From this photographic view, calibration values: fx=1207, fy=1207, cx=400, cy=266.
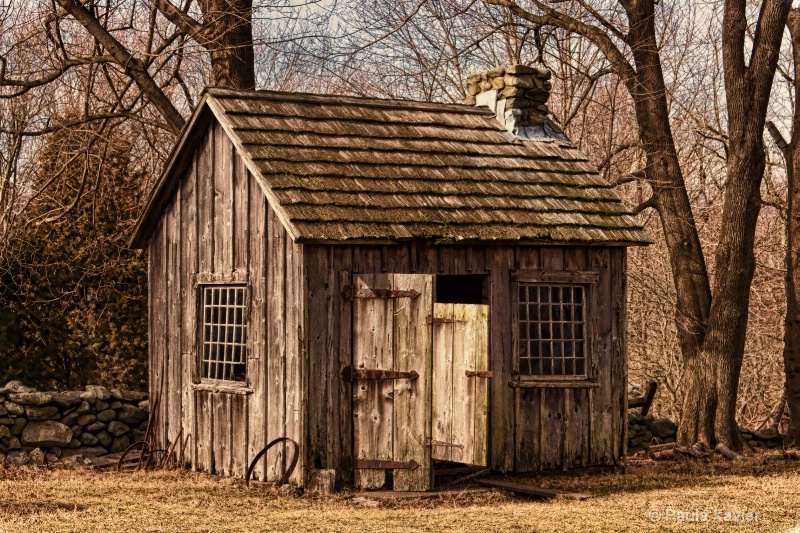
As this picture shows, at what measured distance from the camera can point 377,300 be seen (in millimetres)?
13055

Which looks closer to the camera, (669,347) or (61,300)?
(61,300)

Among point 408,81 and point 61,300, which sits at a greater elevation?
point 408,81

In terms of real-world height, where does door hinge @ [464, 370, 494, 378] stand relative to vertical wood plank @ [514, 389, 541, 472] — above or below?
above

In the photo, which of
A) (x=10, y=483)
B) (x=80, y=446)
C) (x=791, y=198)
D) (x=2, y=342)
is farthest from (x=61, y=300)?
(x=791, y=198)

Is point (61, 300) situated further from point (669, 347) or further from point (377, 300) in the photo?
point (669, 347)

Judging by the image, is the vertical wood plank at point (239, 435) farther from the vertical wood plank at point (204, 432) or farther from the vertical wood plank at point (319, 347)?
the vertical wood plank at point (319, 347)

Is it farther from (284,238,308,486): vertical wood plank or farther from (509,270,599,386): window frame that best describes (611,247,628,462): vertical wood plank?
(284,238,308,486): vertical wood plank

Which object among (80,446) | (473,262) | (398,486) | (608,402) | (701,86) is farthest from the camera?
(701,86)

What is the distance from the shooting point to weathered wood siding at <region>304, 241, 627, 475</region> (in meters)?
13.1

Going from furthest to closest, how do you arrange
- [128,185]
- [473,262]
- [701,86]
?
[701,86], [128,185], [473,262]

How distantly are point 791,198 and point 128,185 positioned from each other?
36.5 ft

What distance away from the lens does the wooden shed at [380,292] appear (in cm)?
A: 1295

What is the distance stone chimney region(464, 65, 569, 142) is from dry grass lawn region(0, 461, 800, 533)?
471 centimetres

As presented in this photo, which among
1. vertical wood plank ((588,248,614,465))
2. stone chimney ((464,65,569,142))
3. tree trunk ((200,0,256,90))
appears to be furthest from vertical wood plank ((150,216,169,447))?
vertical wood plank ((588,248,614,465))
